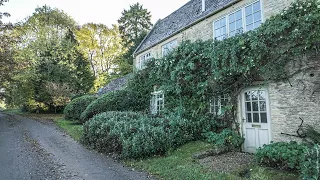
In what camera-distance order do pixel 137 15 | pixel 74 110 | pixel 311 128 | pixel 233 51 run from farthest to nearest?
pixel 137 15 < pixel 74 110 < pixel 233 51 < pixel 311 128

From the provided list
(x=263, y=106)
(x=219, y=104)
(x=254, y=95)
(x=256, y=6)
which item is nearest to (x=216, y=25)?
(x=256, y=6)

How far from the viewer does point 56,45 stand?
28.9m

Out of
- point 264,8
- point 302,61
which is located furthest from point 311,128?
point 264,8

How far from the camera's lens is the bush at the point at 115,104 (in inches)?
596

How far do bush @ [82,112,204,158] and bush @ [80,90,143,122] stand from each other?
187 inches

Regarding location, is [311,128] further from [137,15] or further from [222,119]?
[137,15]

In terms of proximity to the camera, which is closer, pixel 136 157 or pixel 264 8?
pixel 136 157

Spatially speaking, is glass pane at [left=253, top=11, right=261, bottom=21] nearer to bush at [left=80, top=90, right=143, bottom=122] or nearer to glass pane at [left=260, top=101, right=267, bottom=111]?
glass pane at [left=260, top=101, right=267, bottom=111]

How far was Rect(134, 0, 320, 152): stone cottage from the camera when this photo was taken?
22.5 feet

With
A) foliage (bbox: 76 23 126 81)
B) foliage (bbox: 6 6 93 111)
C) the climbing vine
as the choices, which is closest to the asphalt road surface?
the climbing vine

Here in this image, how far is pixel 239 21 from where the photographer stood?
9.58m

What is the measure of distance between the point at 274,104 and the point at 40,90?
2805 centimetres

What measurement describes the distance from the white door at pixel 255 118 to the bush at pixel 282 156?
70.3 inches

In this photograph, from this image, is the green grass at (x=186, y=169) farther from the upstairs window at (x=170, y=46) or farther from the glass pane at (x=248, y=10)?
the upstairs window at (x=170, y=46)
